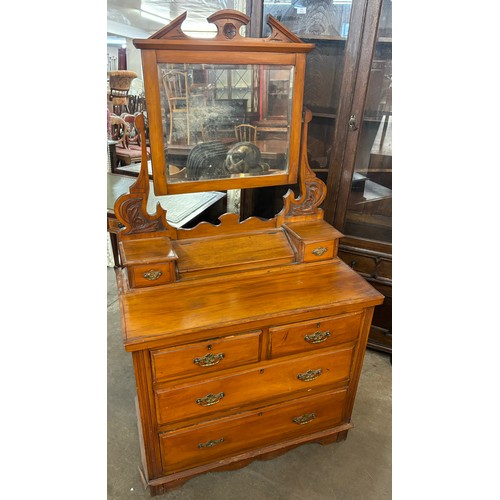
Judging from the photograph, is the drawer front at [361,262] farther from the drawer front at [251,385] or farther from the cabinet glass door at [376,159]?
the drawer front at [251,385]

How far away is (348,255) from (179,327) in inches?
54.7

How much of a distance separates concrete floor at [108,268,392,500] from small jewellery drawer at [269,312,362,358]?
2.25 feet

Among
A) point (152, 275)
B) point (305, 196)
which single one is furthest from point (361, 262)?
point (152, 275)

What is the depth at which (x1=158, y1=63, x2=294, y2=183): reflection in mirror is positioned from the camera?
154 centimetres

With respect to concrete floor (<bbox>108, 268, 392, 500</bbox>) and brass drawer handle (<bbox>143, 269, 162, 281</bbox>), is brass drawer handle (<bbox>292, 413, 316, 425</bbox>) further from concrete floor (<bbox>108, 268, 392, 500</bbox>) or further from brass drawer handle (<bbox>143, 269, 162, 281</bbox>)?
brass drawer handle (<bbox>143, 269, 162, 281</bbox>)

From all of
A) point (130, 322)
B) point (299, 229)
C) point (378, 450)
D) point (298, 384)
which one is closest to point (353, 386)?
point (298, 384)

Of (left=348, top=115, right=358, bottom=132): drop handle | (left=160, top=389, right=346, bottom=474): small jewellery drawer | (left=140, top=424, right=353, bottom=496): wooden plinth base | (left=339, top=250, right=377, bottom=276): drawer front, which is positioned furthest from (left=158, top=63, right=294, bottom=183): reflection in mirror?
(left=140, top=424, right=353, bottom=496): wooden plinth base

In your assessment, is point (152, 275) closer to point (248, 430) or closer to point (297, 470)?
point (248, 430)

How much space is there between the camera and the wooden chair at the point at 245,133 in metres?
1.70

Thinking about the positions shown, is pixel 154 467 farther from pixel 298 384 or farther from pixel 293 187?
pixel 293 187

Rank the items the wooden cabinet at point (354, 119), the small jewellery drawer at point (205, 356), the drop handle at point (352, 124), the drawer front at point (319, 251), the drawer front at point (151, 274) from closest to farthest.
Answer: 1. the small jewellery drawer at point (205, 356)
2. the drawer front at point (151, 274)
3. the drawer front at point (319, 251)
4. the wooden cabinet at point (354, 119)
5. the drop handle at point (352, 124)

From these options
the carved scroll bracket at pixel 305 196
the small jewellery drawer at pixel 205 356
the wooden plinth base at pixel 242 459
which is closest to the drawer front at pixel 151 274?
the small jewellery drawer at pixel 205 356

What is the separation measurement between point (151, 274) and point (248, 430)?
0.83 meters

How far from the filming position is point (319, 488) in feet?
5.87
